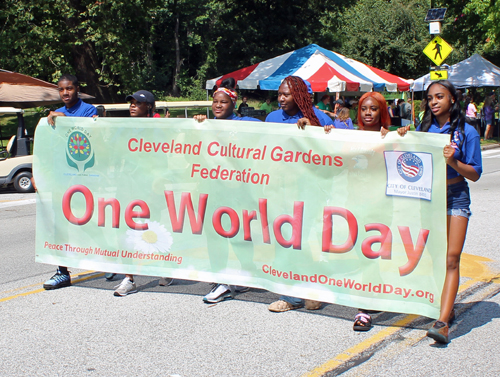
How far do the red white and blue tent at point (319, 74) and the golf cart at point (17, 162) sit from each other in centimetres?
699

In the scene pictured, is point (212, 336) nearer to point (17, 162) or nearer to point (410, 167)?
point (410, 167)

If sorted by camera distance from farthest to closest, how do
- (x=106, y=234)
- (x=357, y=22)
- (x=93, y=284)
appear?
(x=357, y=22) → (x=93, y=284) → (x=106, y=234)

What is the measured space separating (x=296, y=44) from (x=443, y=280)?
3825cm

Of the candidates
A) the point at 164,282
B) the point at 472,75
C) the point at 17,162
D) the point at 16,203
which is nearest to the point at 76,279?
the point at 164,282

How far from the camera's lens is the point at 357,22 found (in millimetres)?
45625

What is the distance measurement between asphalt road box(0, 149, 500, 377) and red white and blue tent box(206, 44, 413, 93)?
42.0 feet

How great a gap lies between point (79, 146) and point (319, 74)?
1406cm

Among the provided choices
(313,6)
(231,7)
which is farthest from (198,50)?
(313,6)

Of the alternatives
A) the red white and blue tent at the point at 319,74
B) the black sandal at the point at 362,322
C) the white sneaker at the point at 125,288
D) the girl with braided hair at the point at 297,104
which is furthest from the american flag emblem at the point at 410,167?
the red white and blue tent at the point at 319,74

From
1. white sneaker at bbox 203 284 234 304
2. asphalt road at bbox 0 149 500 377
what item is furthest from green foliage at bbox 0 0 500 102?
white sneaker at bbox 203 284 234 304

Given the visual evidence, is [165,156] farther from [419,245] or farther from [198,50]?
[198,50]

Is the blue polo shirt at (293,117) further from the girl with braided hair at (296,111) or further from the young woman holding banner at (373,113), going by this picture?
the young woman holding banner at (373,113)

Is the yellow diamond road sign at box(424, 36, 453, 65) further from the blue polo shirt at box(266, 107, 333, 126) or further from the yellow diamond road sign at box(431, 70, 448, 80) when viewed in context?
the blue polo shirt at box(266, 107, 333, 126)

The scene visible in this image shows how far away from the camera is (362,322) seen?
4227mm
